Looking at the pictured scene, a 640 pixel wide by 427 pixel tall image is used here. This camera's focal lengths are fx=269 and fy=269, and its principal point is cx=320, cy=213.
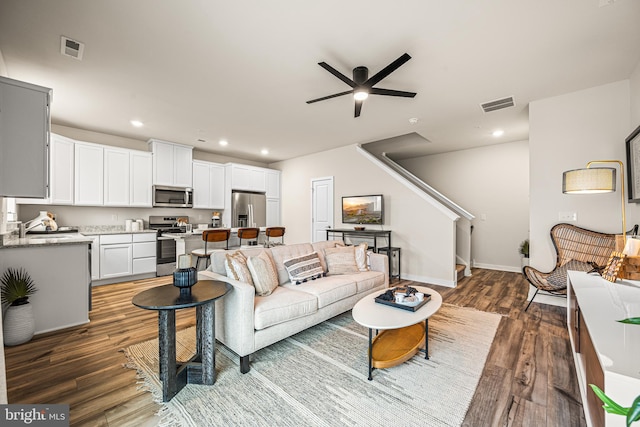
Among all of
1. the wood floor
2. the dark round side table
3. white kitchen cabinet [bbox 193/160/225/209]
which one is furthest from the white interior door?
the dark round side table

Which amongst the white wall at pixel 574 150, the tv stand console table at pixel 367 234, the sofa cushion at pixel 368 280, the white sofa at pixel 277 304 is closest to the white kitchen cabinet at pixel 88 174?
the white sofa at pixel 277 304

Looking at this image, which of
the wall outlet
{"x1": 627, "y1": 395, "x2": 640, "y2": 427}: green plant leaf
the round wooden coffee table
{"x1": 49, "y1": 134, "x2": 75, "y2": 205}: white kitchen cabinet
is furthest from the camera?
{"x1": 49, "y1": 134, "x2": 75, "y2": 205}: white kitchen cabinet

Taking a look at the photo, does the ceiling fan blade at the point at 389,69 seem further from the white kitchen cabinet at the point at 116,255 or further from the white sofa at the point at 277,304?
the white kitchen cabinet at the point at 116,255

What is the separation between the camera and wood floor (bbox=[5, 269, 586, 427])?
1670mm

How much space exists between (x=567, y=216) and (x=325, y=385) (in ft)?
12.0

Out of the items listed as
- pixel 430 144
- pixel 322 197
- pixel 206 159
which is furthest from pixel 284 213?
pixel 430 144

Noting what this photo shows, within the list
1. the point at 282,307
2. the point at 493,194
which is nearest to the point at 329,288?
the point at 282,307

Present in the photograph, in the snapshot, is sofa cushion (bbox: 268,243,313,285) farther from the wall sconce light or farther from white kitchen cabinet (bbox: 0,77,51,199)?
the wall sconce light

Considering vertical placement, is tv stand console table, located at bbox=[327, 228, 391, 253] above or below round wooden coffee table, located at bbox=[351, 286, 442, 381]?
above

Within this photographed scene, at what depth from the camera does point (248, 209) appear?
676 cm

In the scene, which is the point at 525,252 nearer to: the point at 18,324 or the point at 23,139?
the point at 23,139

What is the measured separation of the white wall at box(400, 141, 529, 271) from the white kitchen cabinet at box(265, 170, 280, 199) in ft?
13.9

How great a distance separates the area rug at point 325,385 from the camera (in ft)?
5.41

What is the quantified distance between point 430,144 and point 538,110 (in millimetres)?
2308
